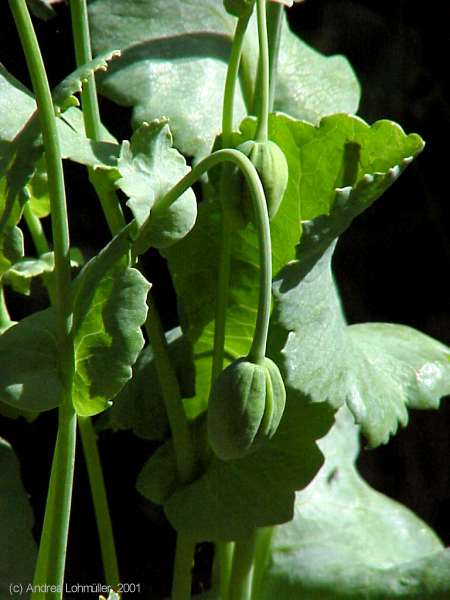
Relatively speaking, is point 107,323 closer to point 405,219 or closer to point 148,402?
point 148,402

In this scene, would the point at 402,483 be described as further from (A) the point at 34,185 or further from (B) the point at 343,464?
(A) the point at 34,185

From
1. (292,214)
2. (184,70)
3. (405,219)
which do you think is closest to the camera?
(292,214)

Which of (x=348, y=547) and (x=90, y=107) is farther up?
(x=90, y=107)

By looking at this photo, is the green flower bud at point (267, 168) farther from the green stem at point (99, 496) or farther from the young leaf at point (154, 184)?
the green stem at point (99, 496)

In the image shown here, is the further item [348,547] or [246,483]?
[348,547]

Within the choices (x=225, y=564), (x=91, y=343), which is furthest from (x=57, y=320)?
(x=225, y=564)

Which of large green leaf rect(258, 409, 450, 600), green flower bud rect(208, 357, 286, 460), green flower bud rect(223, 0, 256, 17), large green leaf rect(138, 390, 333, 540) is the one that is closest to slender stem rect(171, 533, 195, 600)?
large green leaf rect(138, 390, 333, 540)

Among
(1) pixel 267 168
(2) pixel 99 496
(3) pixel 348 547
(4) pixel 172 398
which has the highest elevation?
(1) pixel 267 168
